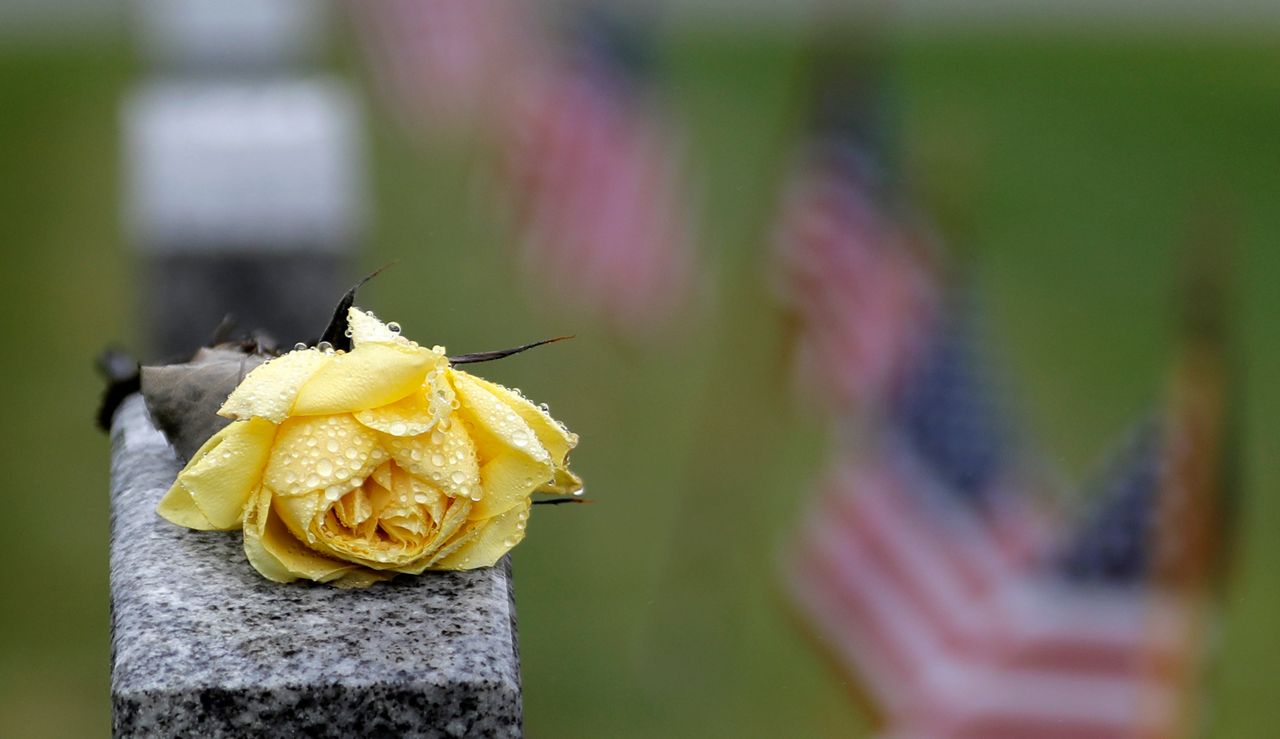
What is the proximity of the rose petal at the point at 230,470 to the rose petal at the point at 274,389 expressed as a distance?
2 centimetres

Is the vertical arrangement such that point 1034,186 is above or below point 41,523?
above

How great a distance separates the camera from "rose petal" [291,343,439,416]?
1.21m

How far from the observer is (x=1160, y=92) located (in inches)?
468

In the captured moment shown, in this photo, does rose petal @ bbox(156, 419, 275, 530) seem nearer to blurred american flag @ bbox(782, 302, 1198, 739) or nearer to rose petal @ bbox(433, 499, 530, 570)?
rose petal @ bbox(433, 499, 530, 570)

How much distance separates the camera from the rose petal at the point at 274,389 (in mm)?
1214

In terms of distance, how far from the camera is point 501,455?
1285 millimetres

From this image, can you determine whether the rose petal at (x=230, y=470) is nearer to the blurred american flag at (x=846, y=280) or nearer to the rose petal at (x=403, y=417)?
the rose petal at (x=403, y=417)

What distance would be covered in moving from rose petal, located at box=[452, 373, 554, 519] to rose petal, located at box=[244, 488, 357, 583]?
115mm

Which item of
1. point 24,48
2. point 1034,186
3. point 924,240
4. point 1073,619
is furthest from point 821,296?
point 24,48

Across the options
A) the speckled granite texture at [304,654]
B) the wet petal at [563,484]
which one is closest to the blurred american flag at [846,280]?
the wet petal at [563,484]

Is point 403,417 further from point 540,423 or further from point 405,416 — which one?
point 540,423

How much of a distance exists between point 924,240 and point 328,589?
113 inches

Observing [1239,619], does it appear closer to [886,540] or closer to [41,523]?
[886,540]

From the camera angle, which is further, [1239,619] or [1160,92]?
[1160,92]
